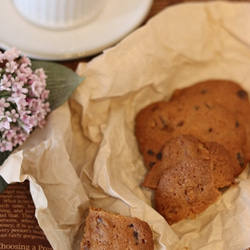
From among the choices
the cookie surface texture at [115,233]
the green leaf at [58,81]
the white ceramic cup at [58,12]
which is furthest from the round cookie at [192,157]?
the white ceramic cup at [58,12]

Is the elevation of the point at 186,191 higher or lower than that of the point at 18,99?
lower

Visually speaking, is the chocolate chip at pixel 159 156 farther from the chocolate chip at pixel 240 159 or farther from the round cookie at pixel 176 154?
the chocolate chip at pixel 240 159

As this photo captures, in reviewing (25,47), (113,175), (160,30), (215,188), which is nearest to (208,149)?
(215,188)

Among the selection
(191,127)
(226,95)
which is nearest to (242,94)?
(226,95)

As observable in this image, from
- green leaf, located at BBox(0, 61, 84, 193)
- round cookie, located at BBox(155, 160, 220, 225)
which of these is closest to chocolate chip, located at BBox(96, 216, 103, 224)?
round cookie, located at BBox(155, 160, 220, 225)

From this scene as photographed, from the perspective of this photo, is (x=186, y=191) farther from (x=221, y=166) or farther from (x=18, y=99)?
(x=18, y=99)

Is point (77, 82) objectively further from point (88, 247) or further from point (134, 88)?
point (88, 247)

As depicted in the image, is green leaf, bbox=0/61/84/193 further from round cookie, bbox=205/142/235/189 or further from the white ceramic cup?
round cookie, bbox=205/142/235/189
